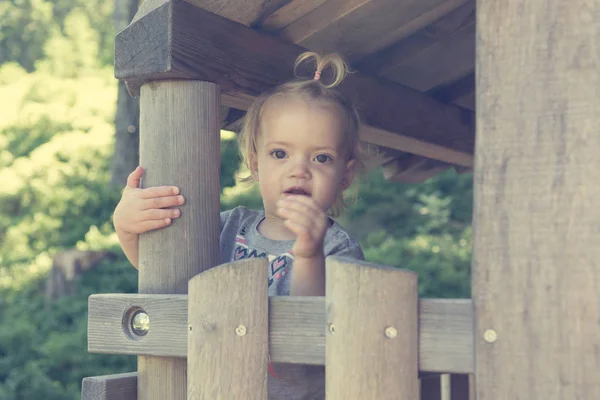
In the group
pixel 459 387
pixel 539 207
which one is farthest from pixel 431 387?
pixel 539 207

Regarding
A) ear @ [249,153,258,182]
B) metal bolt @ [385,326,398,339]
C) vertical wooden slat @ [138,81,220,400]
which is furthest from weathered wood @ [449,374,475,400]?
metal bolt @ [385,326,398,339]

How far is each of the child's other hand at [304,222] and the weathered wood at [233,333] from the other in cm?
26

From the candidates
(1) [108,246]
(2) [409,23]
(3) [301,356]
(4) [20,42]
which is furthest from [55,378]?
(4) [20,42]

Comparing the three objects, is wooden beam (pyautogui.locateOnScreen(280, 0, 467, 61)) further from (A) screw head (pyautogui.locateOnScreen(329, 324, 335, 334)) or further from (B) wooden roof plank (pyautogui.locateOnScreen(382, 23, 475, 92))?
(A) screw head (pyautogui.locateOnScreen(329, 324, 335, 334))

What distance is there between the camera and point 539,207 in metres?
1.75

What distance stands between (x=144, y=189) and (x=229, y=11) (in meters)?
0.59

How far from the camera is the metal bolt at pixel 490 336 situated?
1748 millimetres

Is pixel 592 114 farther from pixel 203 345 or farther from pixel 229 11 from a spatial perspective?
pixel 229 11

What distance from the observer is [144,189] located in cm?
244

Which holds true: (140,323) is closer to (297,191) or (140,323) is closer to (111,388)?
(111,388)

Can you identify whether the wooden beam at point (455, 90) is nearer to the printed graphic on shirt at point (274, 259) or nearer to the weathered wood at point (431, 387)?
the weathered wood at point (431, 387)

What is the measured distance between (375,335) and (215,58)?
1.05 m

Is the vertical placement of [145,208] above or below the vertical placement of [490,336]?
above

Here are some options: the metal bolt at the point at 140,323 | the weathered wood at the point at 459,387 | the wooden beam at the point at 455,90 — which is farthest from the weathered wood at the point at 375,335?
the weathered wood at the point at 459,387
